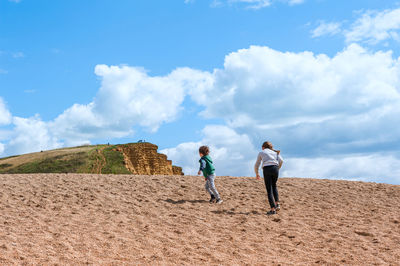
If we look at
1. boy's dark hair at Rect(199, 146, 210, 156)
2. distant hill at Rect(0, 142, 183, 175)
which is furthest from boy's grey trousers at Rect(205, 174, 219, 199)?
distant hill at Rect(0, 142, 183, 175)

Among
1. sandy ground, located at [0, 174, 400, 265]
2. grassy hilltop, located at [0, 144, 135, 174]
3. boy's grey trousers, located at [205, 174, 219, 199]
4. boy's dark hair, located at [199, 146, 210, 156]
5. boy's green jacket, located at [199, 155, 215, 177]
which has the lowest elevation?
sandy ground, located at [0, 174, 400, 265]

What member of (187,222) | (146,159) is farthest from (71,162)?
(187,222)

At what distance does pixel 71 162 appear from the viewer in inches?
903

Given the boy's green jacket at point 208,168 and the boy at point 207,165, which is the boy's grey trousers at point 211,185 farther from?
the boy's green jacket at point 208,168

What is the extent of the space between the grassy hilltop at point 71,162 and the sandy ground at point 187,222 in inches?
249

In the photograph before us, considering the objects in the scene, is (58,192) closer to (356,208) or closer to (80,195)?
(80,195)

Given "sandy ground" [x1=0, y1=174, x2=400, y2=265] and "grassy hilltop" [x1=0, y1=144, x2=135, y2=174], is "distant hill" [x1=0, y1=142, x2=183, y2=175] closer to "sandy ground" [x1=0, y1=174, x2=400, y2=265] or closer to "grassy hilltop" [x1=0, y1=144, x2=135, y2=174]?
"grassy hilltop" [x1=0, y1=144, x2=135, y2=174]

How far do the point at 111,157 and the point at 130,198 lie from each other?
1207cm

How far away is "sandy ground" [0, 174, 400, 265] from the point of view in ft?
26.0

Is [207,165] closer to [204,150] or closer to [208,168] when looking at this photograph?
[208,168]

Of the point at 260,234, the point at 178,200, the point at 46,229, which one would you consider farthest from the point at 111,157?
the point at 260,234

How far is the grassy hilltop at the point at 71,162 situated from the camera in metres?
22.4

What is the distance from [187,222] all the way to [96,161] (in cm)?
1433

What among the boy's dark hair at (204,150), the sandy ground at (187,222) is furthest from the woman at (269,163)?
the boy's dark hair at (204,150)
